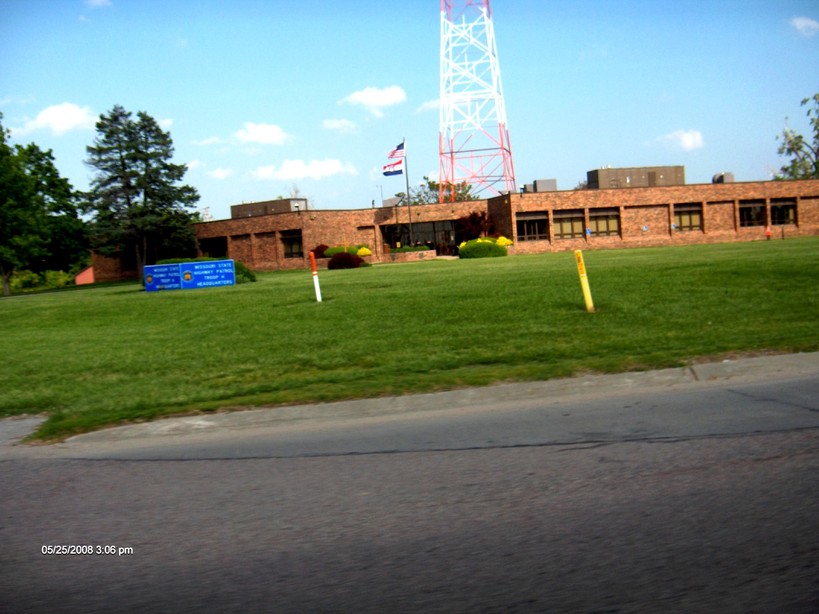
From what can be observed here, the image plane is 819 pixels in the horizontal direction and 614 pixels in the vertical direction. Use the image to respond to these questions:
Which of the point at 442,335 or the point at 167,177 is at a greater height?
the point at 167,177

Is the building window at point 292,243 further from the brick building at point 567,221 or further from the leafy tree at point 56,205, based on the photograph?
the leafy tree at point 56,205

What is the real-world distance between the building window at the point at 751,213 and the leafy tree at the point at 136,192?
46.4 m

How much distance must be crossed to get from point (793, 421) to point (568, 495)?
284cm

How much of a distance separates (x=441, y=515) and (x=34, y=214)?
230ft

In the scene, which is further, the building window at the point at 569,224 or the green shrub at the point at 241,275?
the building window at the point at 569,224

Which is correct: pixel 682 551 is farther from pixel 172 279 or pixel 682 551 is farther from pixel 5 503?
pixel 172 279

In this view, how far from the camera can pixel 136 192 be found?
214ft

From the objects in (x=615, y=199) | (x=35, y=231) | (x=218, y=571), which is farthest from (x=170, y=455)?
(x=35, y=231)

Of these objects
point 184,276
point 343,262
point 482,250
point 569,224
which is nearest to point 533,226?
point 569,224

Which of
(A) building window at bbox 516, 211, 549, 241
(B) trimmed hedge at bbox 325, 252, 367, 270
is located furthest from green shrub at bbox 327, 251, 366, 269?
(A) building window at bbox 516, 211, 549, 241

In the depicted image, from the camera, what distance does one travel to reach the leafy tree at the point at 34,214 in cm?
6388

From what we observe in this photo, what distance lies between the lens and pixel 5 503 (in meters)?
5.84

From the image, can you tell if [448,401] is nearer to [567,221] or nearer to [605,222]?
[567,221]

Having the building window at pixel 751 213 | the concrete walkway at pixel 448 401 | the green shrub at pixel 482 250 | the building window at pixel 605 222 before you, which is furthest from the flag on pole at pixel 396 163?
the concrete walkway at pixel 448 401
